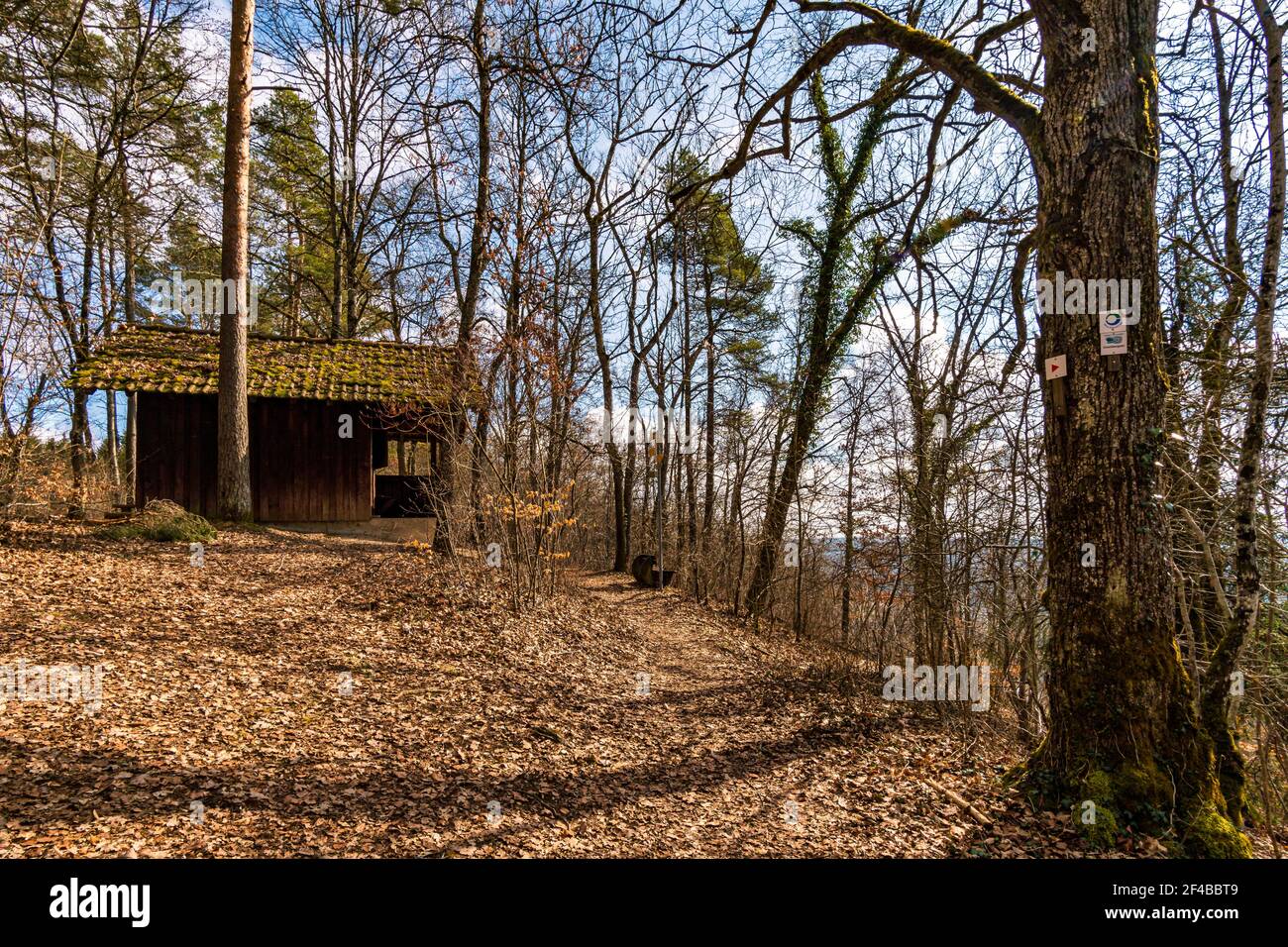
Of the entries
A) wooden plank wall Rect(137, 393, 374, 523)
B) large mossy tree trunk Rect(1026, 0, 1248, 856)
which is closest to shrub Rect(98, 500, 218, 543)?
wooden plank wall Rect(137, 393, 374, 523)

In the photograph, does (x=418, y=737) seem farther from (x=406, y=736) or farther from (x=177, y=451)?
(x=177, y=451)

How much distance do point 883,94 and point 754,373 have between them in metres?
11.0

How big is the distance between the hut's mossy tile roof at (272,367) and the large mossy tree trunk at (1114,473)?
29.0 feet

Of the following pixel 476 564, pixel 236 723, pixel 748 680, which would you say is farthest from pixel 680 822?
pixel 476 564

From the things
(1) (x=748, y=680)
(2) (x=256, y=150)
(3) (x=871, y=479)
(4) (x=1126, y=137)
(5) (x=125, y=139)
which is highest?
(2) (x=256, y=150)

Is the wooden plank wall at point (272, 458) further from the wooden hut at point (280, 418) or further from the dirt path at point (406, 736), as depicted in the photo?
the dirt path at point (406, 736)

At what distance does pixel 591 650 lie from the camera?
7656 mm

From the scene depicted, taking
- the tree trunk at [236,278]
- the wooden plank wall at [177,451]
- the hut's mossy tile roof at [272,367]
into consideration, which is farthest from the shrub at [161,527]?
the hut's mossy tile roof at [272,367]

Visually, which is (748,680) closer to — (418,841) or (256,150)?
(418,841)

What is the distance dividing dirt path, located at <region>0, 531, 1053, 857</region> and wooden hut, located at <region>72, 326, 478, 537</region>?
4.81m

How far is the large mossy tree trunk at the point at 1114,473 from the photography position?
3502 millimetres

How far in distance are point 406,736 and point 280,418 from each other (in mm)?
10961

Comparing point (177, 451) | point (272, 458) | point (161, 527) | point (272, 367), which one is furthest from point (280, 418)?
point (161, 527)

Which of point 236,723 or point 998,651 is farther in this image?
point 998,651
